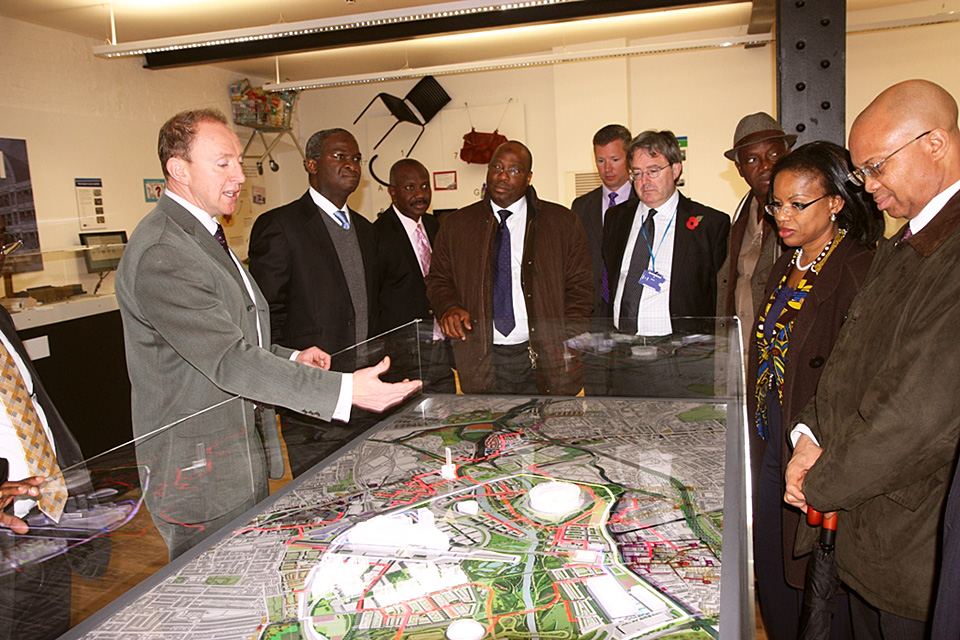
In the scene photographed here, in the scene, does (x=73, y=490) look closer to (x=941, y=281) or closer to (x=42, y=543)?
(x=42, y=543)

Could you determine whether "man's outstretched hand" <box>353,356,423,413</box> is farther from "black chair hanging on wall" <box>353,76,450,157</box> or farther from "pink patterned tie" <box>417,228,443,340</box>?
"black chair hanging on wall" <box>353,76,450,157</box>

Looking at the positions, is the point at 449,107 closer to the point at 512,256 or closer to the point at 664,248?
the point at 512,256

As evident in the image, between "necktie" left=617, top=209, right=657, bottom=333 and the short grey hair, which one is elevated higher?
the short grey hair

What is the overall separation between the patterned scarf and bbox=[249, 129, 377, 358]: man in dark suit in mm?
1681

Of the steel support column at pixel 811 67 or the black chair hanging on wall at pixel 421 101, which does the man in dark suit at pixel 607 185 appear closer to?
the steel support column at pixel 811 67

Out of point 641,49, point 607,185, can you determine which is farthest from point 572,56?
point 607,185

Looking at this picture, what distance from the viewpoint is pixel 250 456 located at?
166 cm

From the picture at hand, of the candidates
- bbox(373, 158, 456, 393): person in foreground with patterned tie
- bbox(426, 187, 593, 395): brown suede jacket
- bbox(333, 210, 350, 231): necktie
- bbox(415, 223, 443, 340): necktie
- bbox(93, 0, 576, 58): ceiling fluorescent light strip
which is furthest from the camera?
bbox(93, 0, 576, 58): ceiling fluorescent light strip

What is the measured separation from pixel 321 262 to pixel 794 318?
185 centimetres

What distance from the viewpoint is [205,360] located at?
1.69 meters

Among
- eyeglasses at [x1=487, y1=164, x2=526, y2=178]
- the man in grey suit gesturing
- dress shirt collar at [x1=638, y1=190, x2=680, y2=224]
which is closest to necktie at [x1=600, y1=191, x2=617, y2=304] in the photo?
dress shirt collar at [x1=638, y1=190, x2=680, y2=224]

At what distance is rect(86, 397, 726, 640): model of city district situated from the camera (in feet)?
3.60

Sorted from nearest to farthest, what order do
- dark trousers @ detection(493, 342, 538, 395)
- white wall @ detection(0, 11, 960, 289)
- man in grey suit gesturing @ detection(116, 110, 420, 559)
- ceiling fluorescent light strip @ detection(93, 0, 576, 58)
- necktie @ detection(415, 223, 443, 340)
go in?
man in grey suit gesturing @ detection(116, 110, 420, 559), dark trousers @ detection(493, 342, 538, 395), necktie @ detection(415, 223, 443, 340), ceiling fluorescent light strip @ detection(93, 0, 576, 58), white wall @ detection(0, 11, 960, 289)

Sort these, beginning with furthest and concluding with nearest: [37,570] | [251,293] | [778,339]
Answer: [778,339], [251,293], [37,570]
